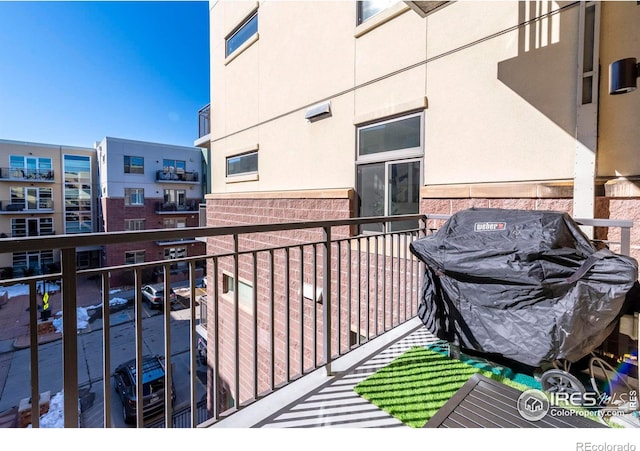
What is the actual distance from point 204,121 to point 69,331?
857 centimetres

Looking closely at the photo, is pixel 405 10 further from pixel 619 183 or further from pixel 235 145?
pixel 235 145

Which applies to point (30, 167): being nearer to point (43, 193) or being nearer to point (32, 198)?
point (43, 193)

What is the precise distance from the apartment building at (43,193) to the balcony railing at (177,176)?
17.0ft

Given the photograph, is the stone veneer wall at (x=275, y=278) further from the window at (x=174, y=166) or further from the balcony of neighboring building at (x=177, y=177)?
the window at (x=174, y=166)

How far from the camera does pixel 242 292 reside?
602cm

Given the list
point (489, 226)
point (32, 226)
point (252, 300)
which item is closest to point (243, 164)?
point (252, 300)

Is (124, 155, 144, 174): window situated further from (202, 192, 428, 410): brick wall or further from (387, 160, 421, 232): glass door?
(387, 160, 421, 232): glass door

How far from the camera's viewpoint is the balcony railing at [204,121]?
8.43 metres

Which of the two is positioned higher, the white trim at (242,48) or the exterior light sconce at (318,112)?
the white trim at (242,48)

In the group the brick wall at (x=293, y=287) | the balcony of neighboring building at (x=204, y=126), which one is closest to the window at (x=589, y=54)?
the brick wall at (x=293, y=287)

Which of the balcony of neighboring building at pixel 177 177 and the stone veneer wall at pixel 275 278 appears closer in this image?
the stone veneer wall at pixel 275 278

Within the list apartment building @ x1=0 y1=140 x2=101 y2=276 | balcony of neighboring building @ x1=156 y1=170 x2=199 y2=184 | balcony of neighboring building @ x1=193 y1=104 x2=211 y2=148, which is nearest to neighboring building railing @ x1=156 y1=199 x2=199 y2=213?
balcony of neighboring building @ x1=156 y1=170 x2=199 y2=184

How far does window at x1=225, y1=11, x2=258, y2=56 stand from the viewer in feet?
20.5

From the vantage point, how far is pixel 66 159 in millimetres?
20969
